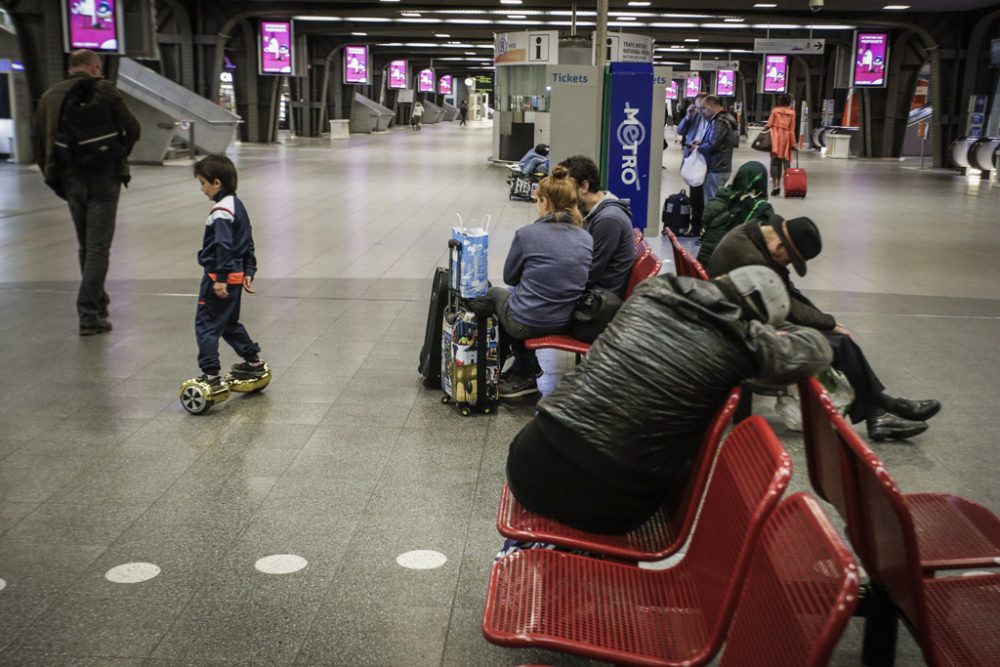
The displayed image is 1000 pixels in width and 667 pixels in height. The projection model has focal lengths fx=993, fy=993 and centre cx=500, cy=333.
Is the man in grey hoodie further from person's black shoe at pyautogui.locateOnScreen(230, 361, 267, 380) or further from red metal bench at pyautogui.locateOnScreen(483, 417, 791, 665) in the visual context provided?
red metal bench at pyautogui.locateOnScreen(483, 417, 791, 665)

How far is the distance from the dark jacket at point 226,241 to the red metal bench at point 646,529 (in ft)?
9.30

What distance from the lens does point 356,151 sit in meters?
30.1

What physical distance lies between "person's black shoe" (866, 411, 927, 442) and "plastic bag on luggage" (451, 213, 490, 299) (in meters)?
2.13

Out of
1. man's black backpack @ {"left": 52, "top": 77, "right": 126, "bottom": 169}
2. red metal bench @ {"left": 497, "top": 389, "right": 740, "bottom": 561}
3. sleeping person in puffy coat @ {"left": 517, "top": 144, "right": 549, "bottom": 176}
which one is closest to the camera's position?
red metal bench @ {"left": 497, "top": 389, "right": 740, "bottom": 561}

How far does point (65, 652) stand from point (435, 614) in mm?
1116

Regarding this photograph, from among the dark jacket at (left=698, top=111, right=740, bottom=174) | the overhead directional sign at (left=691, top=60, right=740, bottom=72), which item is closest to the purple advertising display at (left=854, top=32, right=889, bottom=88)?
the overhead directional sign at (left=691, top=60, right=740, bottom=72)

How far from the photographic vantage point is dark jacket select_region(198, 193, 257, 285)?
5.21 m

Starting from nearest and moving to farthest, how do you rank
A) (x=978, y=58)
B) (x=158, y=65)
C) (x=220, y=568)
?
(x=220, y=568), (x=978, y=58), (x=158, y=65)

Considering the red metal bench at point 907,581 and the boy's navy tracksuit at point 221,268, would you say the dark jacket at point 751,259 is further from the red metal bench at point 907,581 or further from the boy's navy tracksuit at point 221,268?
the boy's navy tracksuit at point 221,268

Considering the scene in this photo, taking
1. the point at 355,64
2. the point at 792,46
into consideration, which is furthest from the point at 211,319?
the point at 355,64

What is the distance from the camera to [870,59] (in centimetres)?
2866

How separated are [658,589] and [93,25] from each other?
17.4 metres

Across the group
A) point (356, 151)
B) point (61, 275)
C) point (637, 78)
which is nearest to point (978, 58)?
point (356, 151)

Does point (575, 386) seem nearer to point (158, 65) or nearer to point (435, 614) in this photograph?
point (435, 614)
